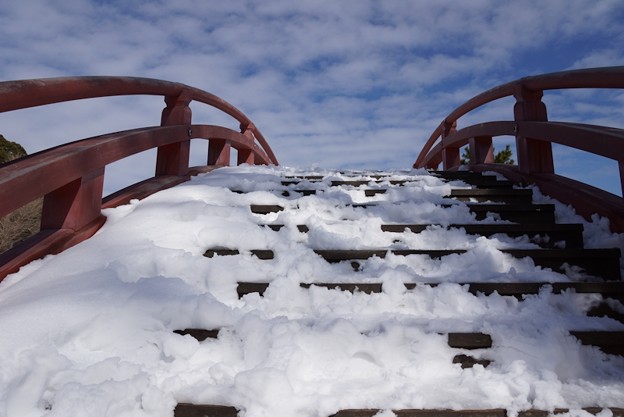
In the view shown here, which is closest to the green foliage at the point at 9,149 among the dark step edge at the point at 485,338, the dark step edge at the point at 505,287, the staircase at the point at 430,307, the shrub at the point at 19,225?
the shrub at the point at 19,225

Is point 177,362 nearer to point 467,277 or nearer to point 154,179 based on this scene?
point 467,277

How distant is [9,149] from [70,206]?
15.1 metres

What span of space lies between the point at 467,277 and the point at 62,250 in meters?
2.15

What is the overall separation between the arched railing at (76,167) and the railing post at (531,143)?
10.2ft

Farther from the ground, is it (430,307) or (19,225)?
(430,307)

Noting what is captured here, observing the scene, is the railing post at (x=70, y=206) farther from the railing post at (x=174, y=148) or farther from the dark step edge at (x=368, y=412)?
the dark step edge at (x=368, y=412)

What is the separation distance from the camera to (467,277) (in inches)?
81.2

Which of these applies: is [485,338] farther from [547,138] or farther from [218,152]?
[218,152]

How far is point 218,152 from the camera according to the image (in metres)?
5.14

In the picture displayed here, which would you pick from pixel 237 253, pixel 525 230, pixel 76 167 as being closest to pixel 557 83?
pixel 525 230

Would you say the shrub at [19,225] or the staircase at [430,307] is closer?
the staircase at [430,307]

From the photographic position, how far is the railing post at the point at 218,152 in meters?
5.09

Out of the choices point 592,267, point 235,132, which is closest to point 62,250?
point 592,267

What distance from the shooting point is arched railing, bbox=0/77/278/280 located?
1888 millimetres
